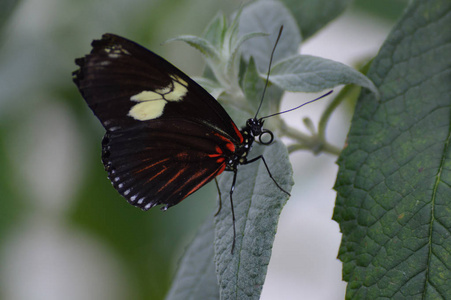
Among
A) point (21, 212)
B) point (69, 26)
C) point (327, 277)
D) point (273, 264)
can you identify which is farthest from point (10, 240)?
point (327, 277)

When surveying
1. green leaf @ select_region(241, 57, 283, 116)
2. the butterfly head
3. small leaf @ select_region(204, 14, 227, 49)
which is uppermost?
small leaf @ select_region(204, 14, 227, 49)

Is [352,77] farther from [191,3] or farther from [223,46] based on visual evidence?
[191,3]

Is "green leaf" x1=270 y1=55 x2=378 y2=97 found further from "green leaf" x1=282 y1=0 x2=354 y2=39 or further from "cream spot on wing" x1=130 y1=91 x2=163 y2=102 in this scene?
"green leaf" x1=282 y1=0 x2=354 y2=39

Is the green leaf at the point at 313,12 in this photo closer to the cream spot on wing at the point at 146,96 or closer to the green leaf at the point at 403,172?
the green leaf at the point at 403,172

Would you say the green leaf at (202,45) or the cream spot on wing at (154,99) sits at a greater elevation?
the green leaf at (202,45)

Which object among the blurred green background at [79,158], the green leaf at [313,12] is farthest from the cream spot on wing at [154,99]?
the blurred green background at [79,158]

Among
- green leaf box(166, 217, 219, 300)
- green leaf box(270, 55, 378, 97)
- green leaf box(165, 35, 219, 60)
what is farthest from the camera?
green leaf box(166, 217, 219, 300)

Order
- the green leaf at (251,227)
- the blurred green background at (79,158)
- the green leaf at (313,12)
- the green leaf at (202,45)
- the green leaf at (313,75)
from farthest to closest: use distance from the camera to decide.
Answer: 1. the blurred green background at (79,158)
2. the green leaf at (313,12)
3. the green leaf at (202,45)
4. the green leaf at (313,75)
5. the green leaf at (251,227)

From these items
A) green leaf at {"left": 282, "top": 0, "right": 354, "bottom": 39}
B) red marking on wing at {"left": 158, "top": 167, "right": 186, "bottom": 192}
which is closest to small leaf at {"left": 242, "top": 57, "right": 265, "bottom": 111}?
red marking on wing at {"left": 158, "top": 167, "right": 186, "bottom": 192}
